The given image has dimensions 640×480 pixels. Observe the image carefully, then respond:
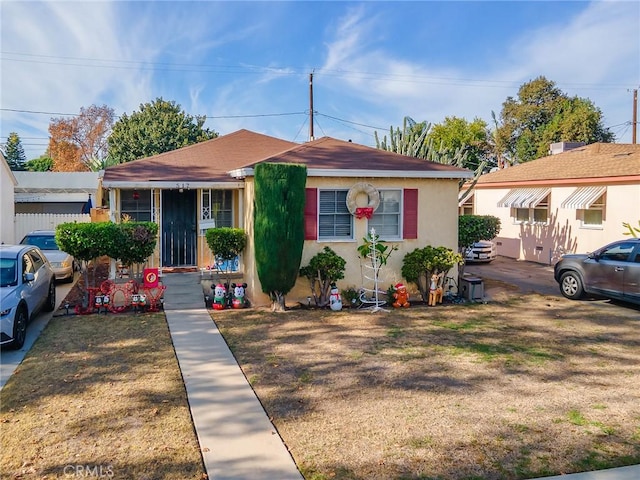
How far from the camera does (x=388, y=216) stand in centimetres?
1192

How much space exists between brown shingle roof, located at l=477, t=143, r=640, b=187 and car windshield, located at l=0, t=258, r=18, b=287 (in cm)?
1587

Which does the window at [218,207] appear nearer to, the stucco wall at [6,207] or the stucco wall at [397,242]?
the stucco wall at [397,242]

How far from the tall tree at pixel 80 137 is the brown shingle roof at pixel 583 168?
41.6m

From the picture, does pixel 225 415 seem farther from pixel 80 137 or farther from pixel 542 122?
pixel 80 137

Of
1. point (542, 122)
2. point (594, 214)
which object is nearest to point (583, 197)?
point (594, 214)

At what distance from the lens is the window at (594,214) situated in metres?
16.3

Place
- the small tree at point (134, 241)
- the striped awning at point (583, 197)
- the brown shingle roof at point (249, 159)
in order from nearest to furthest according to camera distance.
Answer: the small tree at point (134, 241)
the brown shingle roof at point (249, 159)
the striped awning at point (583, 197)

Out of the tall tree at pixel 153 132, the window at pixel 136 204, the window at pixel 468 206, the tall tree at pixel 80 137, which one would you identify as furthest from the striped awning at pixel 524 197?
the tall tree at pixel 80 137

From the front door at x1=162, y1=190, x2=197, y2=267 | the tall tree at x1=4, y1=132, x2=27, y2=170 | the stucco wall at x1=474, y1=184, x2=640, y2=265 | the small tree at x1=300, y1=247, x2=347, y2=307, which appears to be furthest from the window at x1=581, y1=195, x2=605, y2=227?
the tall tree at x1=4, y1=132, x2=27, y2=170

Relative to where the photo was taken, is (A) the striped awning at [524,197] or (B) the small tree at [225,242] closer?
(B) the small tree at [225,242]

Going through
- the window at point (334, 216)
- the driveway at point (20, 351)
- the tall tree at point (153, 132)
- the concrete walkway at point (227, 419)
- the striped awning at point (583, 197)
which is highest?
the tall tree at point (153, 132)

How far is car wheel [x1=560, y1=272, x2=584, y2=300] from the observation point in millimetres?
12219

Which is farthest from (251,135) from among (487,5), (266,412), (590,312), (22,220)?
(266,412)

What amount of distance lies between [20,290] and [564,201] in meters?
16.3
